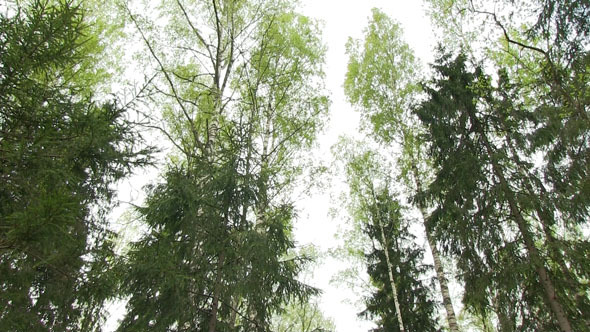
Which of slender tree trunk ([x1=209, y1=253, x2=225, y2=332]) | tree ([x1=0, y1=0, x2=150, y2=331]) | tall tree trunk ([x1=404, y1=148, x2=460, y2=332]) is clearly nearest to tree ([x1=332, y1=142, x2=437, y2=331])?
tall tree trunk ([x1=404, y1=148, x2=460, y2=332])

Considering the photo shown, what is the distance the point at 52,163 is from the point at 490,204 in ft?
23.2

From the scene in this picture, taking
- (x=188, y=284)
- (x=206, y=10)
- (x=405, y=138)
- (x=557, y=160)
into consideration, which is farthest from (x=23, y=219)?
(x=405, y=138)

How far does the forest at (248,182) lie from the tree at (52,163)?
0.08 ft

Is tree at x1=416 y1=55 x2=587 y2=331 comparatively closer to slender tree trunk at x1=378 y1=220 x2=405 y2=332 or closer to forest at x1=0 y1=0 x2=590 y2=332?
forest at x1=0 y1=0 x2=590 y2=332

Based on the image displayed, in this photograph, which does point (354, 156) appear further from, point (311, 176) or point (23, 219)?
point (23, 219)

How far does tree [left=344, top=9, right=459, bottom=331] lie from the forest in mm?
111

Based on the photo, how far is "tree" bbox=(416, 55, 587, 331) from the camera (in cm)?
574

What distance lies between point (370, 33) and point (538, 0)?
8670 millimetres

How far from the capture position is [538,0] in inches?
209

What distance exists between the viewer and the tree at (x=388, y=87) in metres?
10.2

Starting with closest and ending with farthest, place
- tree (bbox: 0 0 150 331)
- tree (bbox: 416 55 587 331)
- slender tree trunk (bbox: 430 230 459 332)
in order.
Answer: tree (bbox: 0 0 150 331) → tree (bbox: 416 55 587 331) → slender tree trunk (bbox: 430 230 459 332)

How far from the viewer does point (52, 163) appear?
124 inches

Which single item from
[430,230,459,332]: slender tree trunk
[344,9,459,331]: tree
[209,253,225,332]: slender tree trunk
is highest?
[344,9,459,331]: tree

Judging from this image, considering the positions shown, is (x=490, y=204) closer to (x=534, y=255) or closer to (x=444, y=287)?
(x=534, y=255)
